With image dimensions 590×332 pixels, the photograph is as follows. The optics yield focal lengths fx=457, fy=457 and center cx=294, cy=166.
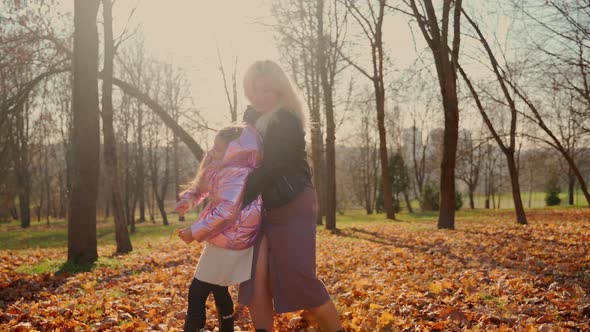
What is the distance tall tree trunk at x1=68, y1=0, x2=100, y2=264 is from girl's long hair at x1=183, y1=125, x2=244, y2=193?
633 centimetres

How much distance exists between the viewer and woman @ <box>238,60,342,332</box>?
280 centimetres

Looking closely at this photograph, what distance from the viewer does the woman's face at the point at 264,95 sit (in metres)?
2.96

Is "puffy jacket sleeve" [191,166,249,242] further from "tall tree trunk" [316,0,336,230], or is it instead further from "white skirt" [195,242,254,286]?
"tall tree trunk" [316,0,336,230]

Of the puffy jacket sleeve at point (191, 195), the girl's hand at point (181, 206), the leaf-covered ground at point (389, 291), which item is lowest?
the leaf-covered ground at point (389, 291)

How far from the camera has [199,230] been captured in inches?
106

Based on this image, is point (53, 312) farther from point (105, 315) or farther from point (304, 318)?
point (304, 318)

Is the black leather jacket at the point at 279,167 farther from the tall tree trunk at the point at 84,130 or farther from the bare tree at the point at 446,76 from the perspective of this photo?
the bare tree at the point at 446,76

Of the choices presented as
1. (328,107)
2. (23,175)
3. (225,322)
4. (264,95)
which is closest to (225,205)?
(264,95)

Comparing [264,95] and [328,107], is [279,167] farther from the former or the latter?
[328,107]

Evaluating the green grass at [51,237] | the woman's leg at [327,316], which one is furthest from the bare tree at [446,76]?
the green grass at [51,237]

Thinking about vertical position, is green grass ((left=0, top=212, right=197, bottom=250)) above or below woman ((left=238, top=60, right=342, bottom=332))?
below

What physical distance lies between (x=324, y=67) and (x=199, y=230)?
13800 millimetres

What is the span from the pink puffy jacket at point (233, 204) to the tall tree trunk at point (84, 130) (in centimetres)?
651

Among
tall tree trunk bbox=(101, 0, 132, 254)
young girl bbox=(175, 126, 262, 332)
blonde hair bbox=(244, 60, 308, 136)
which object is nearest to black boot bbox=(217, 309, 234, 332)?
young girl bbox=(175, 126, 262, 332)
